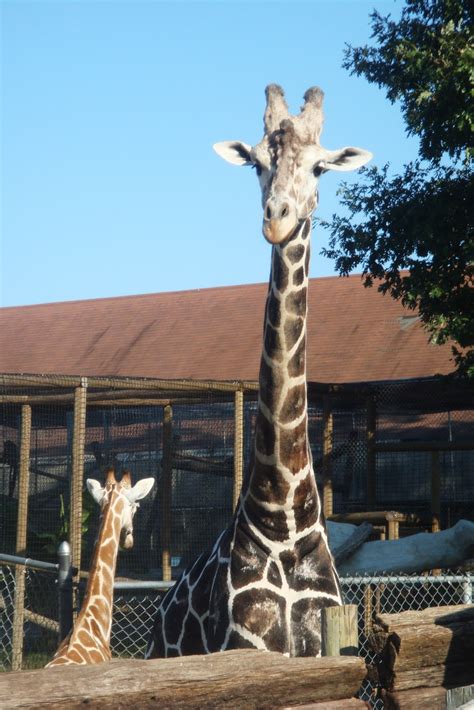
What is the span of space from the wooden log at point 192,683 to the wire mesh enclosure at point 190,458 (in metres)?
6.69

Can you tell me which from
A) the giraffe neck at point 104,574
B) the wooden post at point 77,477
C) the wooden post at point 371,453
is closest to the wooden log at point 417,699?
the giraffe neck at point 104,574

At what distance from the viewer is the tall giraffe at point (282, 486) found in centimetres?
509

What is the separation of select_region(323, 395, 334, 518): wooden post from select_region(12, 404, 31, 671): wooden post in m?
3.16

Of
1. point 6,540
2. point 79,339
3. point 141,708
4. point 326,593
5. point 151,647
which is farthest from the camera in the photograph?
point 79,339

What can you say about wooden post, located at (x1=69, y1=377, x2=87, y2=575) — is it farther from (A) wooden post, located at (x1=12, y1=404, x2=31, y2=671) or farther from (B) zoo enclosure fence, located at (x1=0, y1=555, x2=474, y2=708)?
(A) wooden post, located at (x1=12, y1=404, x2=31, y2=671)

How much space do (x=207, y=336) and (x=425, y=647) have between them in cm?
1957

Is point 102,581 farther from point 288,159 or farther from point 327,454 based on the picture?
point 327,454

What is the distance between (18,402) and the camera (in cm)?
1039

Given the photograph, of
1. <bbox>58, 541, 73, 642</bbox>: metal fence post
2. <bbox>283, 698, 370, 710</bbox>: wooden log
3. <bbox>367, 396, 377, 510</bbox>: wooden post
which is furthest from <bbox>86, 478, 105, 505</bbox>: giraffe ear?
<bbox>367, 396, 377, 510</bbox>: wooden post

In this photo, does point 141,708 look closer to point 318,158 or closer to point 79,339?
point 318,158

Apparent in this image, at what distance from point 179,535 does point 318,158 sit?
697cm

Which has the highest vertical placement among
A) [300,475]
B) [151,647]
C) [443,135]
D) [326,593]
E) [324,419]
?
[443,135]

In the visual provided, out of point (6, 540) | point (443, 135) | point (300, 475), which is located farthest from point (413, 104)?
point (300, 475)

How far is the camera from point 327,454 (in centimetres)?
1157
